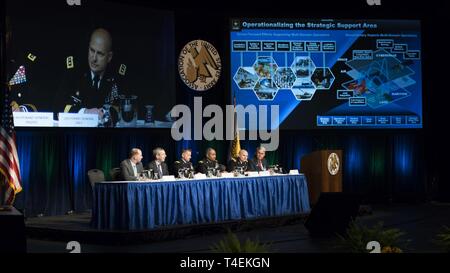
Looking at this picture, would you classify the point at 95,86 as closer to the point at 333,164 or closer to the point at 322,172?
the point at 322,172

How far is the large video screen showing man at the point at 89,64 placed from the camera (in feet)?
34.4

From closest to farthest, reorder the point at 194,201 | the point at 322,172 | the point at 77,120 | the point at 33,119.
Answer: the point at 194,201 → the point at 33,119 → the point at 77,120 → the point at 322,172

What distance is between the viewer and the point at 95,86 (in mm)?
11234

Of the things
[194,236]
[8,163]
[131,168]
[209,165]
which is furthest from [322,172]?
[8,163]

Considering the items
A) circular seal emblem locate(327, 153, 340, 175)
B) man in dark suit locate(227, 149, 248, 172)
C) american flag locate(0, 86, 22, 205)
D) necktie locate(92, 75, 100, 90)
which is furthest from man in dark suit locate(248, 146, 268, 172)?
american flag locate(0, 86, 22, 205)

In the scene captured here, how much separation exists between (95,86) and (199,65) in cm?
221

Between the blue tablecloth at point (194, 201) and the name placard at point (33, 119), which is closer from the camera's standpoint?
the blue tablecloth at point (194, 201)

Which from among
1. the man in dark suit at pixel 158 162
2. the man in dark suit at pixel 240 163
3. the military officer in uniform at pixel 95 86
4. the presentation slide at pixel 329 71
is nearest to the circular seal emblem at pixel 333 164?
the presentation slide at pixel 329 71

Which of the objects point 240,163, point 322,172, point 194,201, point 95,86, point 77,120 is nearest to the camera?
point 194,201

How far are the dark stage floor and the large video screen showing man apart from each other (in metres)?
1.67

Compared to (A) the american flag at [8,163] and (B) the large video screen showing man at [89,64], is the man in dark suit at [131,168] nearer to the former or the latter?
(A) the american flag at [8,163]

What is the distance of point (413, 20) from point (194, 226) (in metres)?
6.55

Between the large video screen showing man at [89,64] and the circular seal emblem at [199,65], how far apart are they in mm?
343
